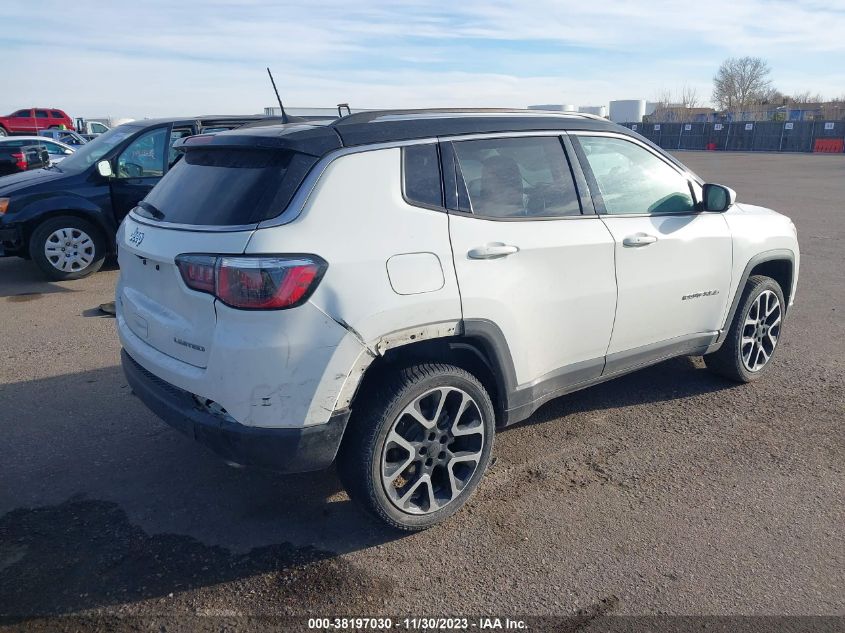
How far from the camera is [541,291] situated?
3.66 meters

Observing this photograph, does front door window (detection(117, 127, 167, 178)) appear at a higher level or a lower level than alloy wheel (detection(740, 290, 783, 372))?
higher

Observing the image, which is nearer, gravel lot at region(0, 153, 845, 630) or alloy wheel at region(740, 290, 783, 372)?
gravel lot at region(0, 153, 845, 630)

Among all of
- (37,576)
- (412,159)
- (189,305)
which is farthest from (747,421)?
(37,576)

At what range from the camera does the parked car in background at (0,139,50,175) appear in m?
12.5

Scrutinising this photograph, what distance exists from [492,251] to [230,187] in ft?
4.09

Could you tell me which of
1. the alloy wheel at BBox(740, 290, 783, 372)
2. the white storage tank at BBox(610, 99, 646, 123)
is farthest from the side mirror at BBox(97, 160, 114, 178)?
the white storage tank at BBox(610, 99, 646, 123)

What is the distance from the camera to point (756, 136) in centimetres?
4959

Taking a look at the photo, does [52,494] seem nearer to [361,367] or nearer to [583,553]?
[361,367]

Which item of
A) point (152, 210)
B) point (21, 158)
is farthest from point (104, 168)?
point (21, 158)

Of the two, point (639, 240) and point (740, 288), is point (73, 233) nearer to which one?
point (639, 240)

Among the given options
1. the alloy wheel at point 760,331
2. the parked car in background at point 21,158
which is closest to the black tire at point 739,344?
the alloy wheel at point 760,331

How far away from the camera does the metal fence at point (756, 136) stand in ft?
153

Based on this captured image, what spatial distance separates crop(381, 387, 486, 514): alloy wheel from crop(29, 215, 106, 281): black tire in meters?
6.35

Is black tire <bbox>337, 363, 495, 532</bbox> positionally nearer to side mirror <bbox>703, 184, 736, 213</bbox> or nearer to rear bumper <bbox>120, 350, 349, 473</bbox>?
rear bumper <bbox>120, 350, 349, 473</bbox>
